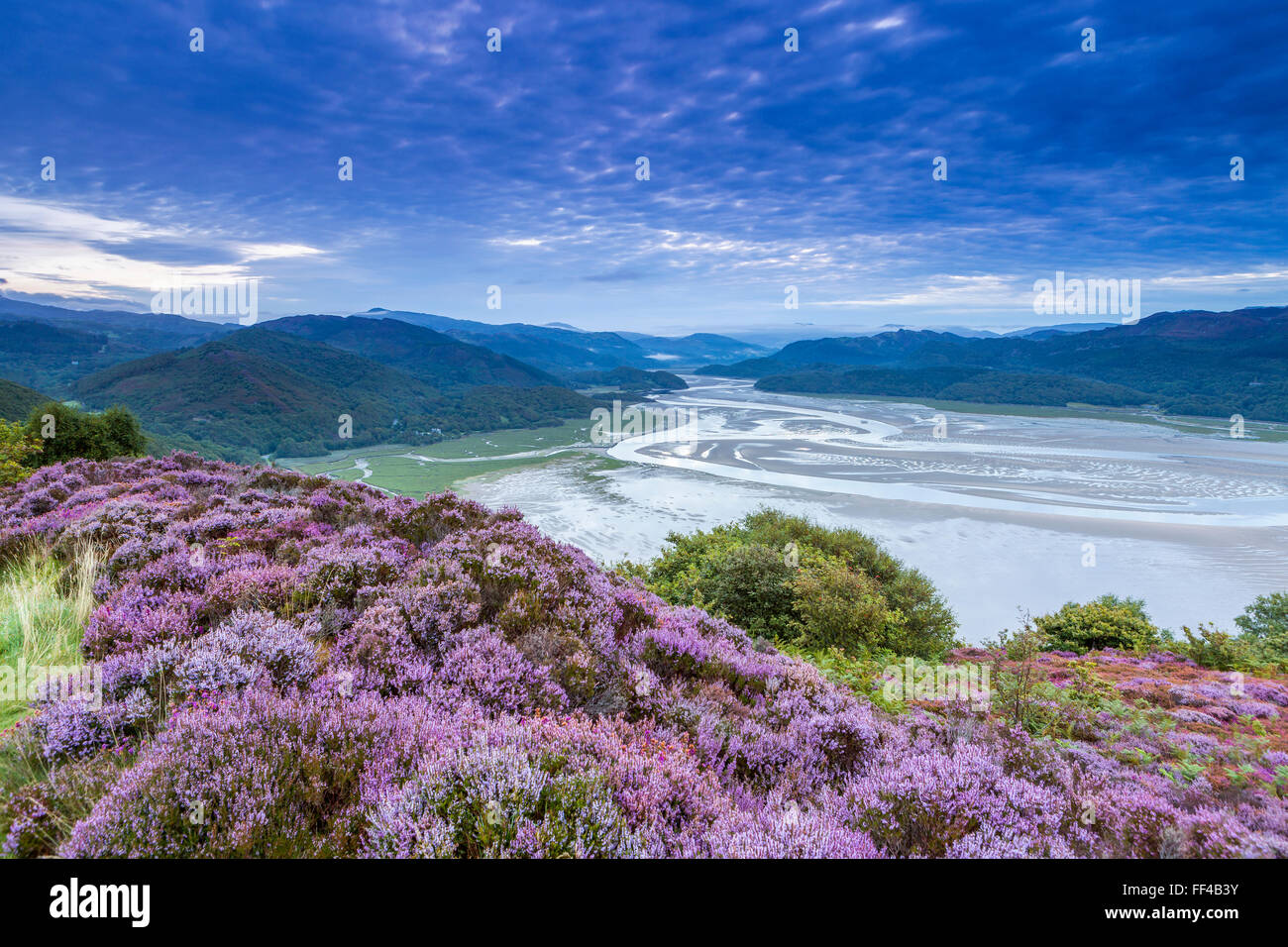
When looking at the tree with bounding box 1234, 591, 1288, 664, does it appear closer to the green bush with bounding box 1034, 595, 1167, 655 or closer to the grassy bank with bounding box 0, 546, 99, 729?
the green bush with bounding box 1034, 595, 1167, 655

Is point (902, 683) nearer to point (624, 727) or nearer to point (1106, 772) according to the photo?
point (1106, 772)

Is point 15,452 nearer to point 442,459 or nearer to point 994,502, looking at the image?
point 994,502

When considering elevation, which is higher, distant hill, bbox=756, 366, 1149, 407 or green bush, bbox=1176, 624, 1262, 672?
distant hill, bbox=756, 366, 1149, 407

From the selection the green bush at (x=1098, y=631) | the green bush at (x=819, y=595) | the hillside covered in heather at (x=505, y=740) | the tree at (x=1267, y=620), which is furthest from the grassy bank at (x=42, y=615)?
the tree at (x=1267, y=620)

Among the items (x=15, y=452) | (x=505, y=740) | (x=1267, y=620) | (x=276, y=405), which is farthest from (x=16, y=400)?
(x=1267, y=620)

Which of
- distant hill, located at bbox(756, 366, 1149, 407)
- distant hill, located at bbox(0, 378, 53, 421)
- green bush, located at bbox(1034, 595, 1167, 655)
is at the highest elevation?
distant hill, located at bbox(756, 366, 1149, 407)

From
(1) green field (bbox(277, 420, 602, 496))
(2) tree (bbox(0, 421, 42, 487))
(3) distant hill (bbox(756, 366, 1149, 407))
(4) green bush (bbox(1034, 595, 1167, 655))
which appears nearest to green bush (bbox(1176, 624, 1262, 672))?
(4) green bush (bbox(1034, 595, 1167, 655))

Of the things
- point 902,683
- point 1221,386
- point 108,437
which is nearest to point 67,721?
point 902,683
